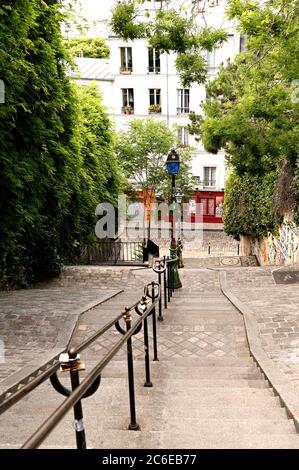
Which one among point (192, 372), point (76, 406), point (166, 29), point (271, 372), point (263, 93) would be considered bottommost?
point (192, 372)

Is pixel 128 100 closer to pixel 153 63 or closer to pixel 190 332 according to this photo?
pixel 153 63

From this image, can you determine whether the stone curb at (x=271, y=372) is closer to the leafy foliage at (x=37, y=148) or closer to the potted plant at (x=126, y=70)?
the leafy foliage at (x=37, y=148)

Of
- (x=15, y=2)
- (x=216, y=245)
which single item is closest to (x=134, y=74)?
(x=216, y=245)

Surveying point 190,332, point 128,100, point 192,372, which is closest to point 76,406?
point 192,372

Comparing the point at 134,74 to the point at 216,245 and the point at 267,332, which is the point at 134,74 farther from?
the point at 267,332

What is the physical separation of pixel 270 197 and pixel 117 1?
448 inches

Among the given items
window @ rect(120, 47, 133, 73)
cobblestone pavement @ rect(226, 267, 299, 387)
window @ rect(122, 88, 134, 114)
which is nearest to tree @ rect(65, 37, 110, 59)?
window @ rect(120, 47, 133, 73)

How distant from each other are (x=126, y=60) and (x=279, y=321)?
26469mm

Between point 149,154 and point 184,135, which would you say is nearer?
point 149,154

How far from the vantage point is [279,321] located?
6602 mm

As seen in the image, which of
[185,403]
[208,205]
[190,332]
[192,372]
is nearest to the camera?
[185,403]

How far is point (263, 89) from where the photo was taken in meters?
9.16

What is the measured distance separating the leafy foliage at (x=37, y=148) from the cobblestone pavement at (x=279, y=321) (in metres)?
4.78

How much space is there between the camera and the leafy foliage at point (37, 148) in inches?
262
